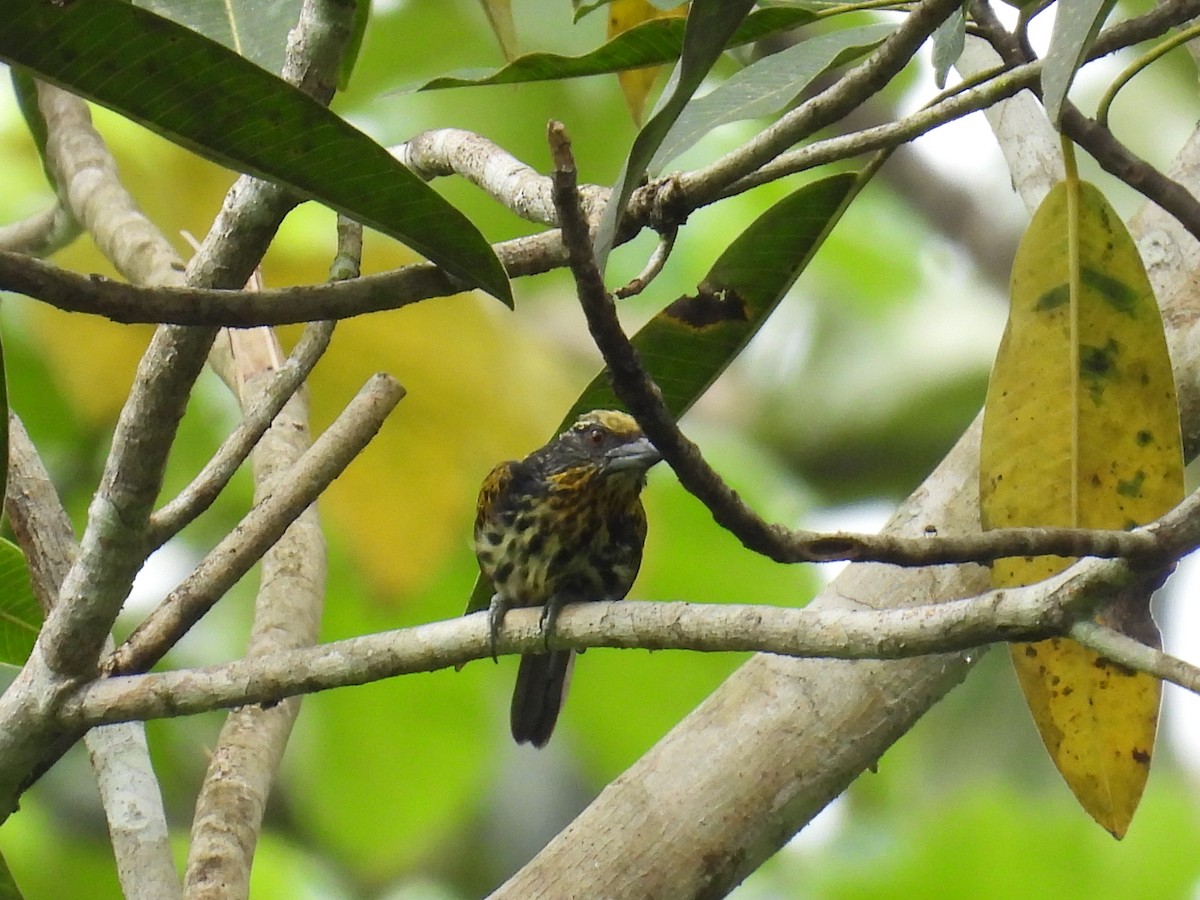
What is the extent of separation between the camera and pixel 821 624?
64.6 inches

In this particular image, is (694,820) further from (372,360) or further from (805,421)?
(805,421)

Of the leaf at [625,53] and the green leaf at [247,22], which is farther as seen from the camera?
the leaf at [625,53]

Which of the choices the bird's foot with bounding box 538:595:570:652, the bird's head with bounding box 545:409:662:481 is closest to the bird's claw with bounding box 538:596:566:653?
the bird's foot with bounding box 538:595:570:652

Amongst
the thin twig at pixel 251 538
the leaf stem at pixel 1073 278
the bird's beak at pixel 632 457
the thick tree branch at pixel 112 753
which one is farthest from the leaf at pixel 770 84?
the thick tree branch at pixel 112 753

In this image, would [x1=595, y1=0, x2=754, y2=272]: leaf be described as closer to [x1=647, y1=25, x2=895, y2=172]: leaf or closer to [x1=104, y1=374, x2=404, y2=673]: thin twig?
[x1=647, y1=25, x2=895, y2=172]: leaf

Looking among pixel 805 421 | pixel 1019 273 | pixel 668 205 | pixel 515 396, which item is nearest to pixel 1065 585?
pixel 668 205

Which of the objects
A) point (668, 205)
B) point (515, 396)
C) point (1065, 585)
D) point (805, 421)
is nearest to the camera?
point (1065, 585)

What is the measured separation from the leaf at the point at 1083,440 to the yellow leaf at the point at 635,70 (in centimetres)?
91

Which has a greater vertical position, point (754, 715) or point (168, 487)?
point (168, 487)

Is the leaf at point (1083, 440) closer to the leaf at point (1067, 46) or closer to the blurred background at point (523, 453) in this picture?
the leaf at point (1067, 46)

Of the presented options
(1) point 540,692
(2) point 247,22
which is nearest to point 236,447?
(2) point 247,22

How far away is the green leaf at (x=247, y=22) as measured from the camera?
82.4 inches

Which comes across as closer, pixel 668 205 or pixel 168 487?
pixel 668 205

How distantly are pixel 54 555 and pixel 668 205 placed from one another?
1446 mm
